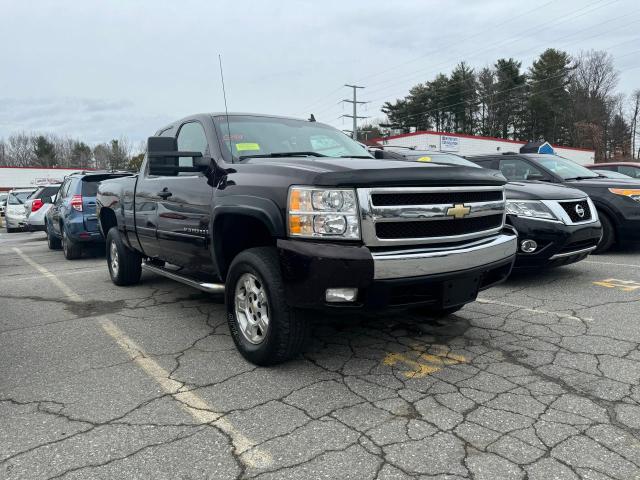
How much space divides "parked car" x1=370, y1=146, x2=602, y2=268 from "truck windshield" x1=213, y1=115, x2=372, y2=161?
2.85 feet

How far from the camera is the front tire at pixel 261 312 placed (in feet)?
10.4

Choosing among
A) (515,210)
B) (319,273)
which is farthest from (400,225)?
(515,210)

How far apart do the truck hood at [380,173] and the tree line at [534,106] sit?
64301 mm

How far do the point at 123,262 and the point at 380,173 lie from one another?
4.46m

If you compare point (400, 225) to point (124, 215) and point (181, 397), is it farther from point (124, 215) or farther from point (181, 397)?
point (124, 215)

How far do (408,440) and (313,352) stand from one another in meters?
1.36

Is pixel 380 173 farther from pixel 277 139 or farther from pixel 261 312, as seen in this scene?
pixel 277 139

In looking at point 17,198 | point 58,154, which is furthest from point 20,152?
point 17,198

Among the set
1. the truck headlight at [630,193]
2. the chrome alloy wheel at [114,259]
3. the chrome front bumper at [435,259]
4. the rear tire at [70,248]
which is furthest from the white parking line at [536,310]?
the rear tire at [70,248]

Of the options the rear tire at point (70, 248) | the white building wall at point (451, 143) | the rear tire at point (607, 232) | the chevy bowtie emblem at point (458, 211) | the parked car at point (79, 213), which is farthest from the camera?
the white building wall at point (451, 143)

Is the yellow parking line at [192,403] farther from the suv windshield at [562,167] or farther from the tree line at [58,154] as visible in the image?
the tree line at [58,154]

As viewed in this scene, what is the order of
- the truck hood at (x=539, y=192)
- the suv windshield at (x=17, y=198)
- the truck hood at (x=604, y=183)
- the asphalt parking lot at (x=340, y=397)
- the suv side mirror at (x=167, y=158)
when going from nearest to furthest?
the asphalt parking lot at (x=340, y=397), the suv side mirror at (x=167, y=158), the truck hood at (x=539, y=192), the truck hood at (x=604, y=183), the suv windshield at (x=17, y=198)

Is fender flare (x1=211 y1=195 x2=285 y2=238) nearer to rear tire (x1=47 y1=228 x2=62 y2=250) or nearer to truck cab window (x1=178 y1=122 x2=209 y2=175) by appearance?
truck cab window (x1=178 y1=122 x2=209 y2=175)

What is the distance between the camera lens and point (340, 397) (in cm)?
298
